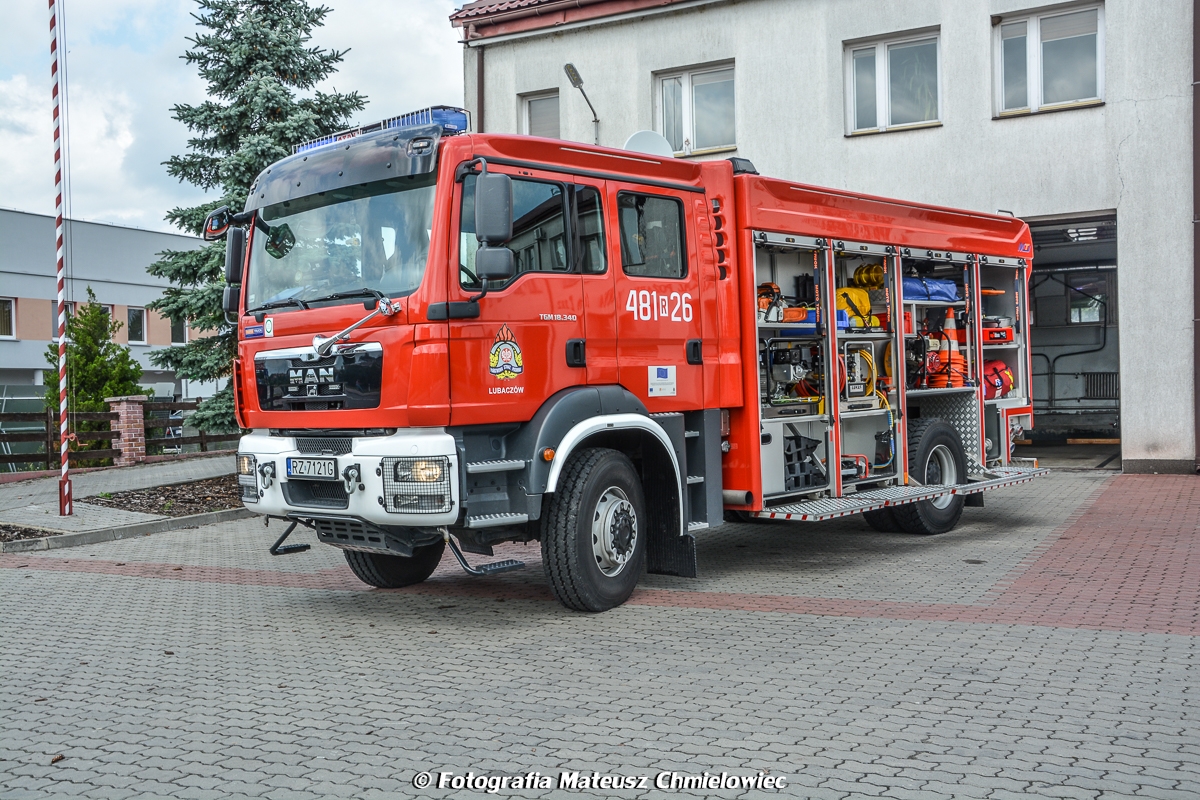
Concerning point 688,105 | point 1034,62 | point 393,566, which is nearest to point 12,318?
point 688,105

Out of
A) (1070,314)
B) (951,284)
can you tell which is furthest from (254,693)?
(1070,314)

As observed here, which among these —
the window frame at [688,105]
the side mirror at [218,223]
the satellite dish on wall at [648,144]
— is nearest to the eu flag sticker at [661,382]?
the satellite dish on wall at [648,144]

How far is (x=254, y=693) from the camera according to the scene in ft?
19.1

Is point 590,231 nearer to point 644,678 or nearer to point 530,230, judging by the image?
point 530,230

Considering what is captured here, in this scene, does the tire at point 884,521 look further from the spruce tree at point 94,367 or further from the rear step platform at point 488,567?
the spruce tree at point 94,367

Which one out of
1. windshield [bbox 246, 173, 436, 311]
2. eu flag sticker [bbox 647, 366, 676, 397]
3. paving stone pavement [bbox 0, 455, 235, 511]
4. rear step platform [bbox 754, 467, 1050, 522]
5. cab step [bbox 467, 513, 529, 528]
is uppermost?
windshield [bbox 246, 173, 436, 311]

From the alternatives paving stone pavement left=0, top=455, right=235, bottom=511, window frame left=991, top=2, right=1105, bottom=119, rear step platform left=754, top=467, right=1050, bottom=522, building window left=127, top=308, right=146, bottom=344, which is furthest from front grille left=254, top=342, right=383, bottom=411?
building window left=127, top=308, right=146, bottom=344

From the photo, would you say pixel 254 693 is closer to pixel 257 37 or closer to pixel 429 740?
pixel 429 740

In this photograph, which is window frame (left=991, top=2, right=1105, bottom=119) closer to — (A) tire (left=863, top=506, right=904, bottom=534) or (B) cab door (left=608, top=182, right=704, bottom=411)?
(A) tire (left=863, top=506, right=904, bottom=534)

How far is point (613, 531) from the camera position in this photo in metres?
7.58

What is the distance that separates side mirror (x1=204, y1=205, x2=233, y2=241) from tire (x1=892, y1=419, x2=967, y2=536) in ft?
20.2

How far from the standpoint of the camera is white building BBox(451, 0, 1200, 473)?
48.9ft

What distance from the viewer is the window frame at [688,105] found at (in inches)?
720

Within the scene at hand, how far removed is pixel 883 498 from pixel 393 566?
404cm
